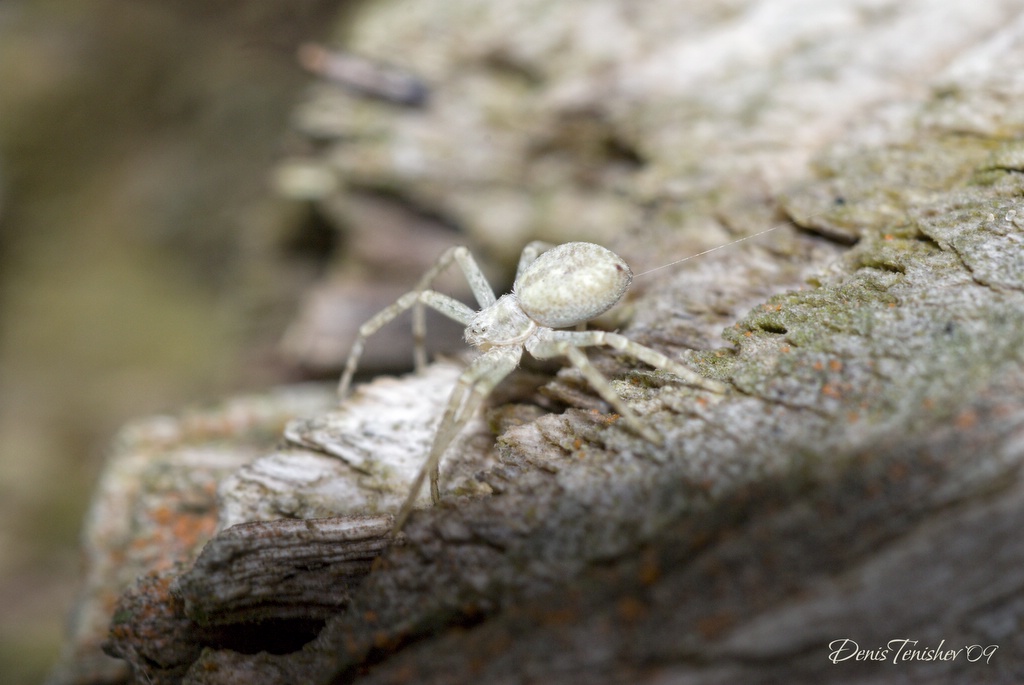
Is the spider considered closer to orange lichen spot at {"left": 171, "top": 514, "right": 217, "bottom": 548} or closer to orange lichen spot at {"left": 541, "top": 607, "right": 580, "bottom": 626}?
orange lichen spot at {"left": 541, "top": 607, "right": 580, "bottom": 626}

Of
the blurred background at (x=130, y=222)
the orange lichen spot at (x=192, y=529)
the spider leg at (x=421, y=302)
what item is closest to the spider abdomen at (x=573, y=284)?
the spider leg at (x=421, y=302)

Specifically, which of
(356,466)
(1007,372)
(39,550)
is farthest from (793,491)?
(39,550)

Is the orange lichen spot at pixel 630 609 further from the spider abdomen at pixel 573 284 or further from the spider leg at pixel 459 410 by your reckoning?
the spider abdomen at pixel 573 284

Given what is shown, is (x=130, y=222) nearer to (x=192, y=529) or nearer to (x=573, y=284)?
(x=192, y=529)

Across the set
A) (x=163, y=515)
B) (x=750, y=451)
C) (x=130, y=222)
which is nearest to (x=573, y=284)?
(x=750, y=451)

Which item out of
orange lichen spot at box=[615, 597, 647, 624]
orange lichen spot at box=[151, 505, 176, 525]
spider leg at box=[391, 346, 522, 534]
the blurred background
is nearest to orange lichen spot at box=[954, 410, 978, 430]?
orange lichen spot at box=[615, 597, 647, 624]

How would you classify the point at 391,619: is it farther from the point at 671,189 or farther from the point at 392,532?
the point at 671,189
